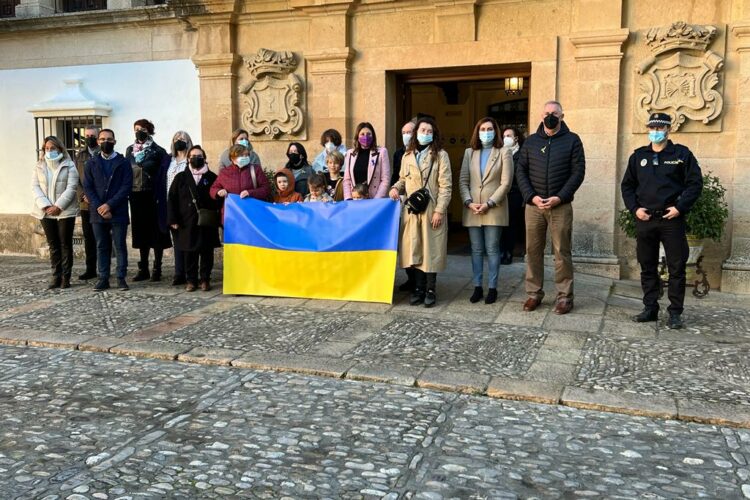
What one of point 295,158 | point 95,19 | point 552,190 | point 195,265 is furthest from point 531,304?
point 95,19

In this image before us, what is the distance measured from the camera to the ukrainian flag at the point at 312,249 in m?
7.43

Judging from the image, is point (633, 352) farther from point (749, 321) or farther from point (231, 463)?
point (231, 463)

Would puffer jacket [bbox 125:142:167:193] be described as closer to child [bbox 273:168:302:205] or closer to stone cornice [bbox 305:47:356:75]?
child [bbox 273:168:302:205]

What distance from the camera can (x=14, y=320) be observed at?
7.00m

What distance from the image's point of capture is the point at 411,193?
285 inches

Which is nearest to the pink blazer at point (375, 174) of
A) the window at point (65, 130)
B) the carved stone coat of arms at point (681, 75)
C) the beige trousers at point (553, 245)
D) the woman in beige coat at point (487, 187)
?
the woman in beige coat at point (487, 187)

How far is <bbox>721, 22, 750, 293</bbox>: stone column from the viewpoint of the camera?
822 centimetres

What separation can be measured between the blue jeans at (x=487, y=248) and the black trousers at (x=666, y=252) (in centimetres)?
140

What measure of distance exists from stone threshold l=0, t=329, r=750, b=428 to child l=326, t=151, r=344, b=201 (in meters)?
2.68

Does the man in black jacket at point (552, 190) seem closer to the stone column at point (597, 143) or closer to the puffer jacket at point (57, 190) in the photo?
the stone column at point (597, 143)

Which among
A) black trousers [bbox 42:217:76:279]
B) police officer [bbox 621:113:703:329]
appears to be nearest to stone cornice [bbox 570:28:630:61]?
police officer [bbox 621:113:703:329]

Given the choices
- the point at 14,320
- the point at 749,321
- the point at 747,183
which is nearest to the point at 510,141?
the point at 747,183

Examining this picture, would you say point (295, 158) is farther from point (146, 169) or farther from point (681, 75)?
point (681, 75)

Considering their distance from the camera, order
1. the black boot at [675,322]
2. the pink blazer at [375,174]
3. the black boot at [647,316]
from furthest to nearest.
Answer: the pink blazer at [375,174] → the black boot at [647,316] → the black boot at [675,322]
